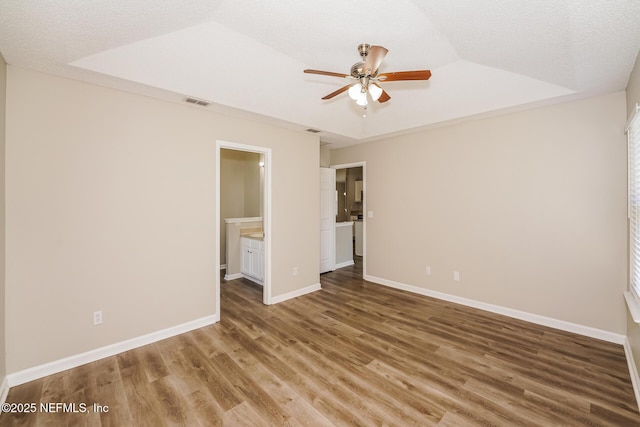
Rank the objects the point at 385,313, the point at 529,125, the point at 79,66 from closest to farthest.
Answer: the point at 79,66
the point at 529,125
the point at 385,313

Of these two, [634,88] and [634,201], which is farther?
[634,201]

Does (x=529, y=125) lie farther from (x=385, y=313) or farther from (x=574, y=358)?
(x=385, y=313)

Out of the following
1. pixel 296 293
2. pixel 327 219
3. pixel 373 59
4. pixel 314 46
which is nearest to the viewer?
pixel 373 59

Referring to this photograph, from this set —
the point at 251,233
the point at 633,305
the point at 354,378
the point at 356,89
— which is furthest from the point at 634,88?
the point at 251,233

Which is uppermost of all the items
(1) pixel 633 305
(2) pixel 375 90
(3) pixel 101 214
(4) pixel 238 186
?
(2) pixel 375 90

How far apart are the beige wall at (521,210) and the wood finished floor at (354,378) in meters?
0.56

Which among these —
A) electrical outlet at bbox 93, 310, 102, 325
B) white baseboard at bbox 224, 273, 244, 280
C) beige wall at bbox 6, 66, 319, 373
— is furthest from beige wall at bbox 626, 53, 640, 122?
white baseboard at bbox 224, 273, 244, 280

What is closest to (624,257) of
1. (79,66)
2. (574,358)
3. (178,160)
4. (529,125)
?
Answer: (574,358)

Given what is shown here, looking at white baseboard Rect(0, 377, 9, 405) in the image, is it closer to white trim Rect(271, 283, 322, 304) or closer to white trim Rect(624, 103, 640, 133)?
white trim Rect(271, 283, 322, 304)

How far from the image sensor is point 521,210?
3455 mm

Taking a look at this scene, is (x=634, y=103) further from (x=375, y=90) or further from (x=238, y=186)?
(x=238, y=186)

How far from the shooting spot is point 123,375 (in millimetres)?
2389

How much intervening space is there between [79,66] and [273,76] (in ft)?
5.76

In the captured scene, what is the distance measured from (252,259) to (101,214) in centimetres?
257
